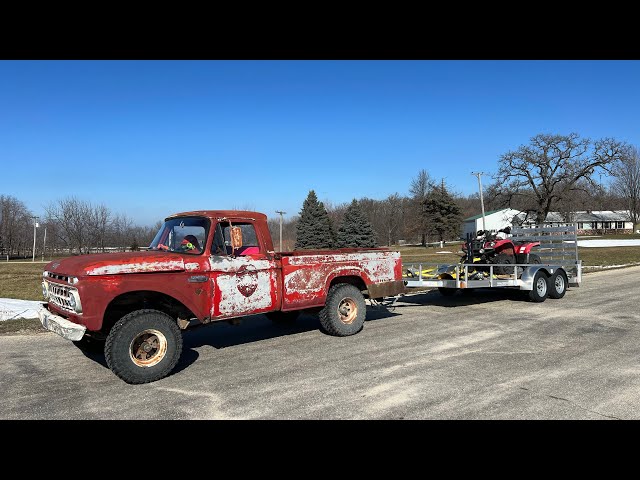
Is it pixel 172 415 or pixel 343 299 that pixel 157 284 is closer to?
pixel 172 415

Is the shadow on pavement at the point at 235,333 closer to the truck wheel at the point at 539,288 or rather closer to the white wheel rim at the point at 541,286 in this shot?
the truck wheel at the point at 539,288

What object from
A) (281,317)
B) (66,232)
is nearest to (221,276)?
(281,317)

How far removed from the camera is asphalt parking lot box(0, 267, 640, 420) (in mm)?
4508

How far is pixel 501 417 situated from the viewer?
4.23m

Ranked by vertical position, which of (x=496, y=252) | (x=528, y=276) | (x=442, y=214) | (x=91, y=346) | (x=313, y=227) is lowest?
(x=91, y=346)

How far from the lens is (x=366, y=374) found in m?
5.65

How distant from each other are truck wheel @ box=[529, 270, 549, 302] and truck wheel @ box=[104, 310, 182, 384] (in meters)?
8.68

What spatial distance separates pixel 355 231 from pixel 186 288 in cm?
4898

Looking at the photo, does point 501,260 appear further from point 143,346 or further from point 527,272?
point 143,346

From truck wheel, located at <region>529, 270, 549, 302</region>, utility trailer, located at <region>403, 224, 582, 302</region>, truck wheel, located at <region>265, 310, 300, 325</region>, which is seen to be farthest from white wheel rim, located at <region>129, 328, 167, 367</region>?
truck wheel, located at <region>529, 270, 549, 302</region>

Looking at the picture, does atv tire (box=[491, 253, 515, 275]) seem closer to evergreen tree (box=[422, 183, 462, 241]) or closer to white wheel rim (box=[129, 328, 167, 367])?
white wheel rim (box=[129, 328, 167, 367])

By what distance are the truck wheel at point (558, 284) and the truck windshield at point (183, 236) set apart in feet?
29.7
